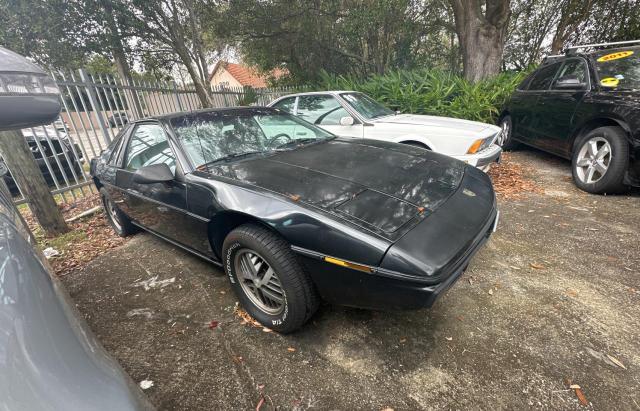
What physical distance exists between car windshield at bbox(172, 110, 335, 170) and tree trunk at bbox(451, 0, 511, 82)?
6.99 meters

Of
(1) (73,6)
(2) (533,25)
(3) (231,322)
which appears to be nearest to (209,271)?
(3) (231,322)

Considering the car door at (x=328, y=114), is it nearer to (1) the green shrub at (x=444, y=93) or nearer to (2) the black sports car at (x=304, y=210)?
(2) the black sports car at (x=304, y=210)

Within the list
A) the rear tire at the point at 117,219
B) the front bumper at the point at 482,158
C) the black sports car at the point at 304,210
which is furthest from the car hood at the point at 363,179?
the rear tire at the point at 117,219

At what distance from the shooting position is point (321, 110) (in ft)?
16.4

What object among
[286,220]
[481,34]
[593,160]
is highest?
[481,34]

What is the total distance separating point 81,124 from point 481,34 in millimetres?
9019

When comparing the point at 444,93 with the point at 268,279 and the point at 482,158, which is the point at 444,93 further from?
the point at 268,279

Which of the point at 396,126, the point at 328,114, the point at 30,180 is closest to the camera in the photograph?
the point at 30,180

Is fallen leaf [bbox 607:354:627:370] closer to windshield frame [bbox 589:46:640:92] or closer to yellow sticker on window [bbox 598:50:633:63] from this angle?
windshield frame [bbox 589:46:640:92]

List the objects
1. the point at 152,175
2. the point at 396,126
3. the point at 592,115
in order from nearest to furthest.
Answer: the point at 152,175, the point at 592,115, the point at 396,126

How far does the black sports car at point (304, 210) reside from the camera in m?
1.53

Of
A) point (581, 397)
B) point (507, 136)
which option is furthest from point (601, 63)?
point (581, 397)

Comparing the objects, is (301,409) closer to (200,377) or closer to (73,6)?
(200,377)

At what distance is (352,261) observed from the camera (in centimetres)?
154
